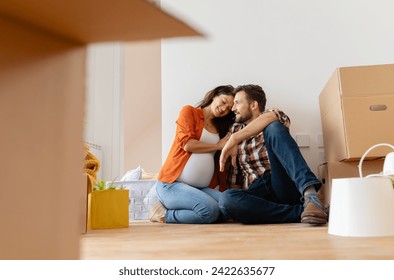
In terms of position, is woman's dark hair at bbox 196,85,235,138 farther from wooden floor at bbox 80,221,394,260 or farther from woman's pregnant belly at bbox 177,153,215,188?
wooden floor at bbox 80,221,394,260

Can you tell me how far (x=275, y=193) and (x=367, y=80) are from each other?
61 cm

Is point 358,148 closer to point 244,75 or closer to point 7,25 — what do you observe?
point 244,75

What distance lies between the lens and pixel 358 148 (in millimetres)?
1494

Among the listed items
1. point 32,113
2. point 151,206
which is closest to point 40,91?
point 32,113

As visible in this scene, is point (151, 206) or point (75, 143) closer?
point (75, 143)

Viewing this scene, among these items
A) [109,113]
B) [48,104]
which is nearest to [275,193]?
[48,104]

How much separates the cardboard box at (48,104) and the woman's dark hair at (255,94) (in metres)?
1.51

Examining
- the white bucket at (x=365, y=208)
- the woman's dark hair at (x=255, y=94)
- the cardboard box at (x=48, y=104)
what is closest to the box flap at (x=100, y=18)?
the cardboard box at (x=48, y=104)

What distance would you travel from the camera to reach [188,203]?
1615 millimetres

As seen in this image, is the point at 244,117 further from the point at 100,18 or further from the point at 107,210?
the point at 100,18

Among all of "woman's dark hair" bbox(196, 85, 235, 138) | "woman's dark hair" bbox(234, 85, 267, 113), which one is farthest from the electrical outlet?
"woman's dark hair" bbox(196, 85, 235, 138)

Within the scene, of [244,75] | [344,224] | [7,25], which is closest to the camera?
A: [7,25]
